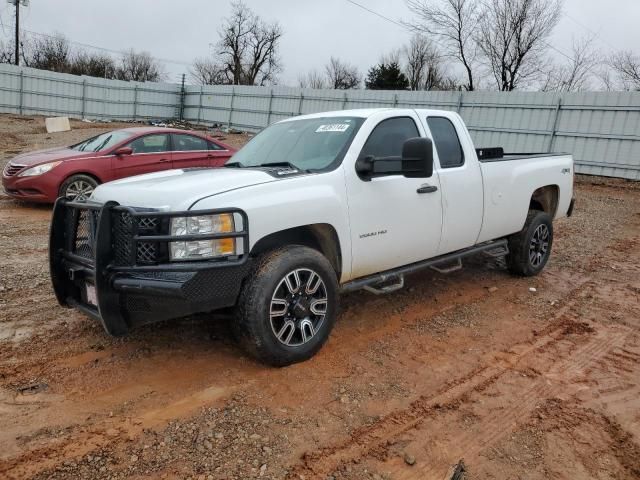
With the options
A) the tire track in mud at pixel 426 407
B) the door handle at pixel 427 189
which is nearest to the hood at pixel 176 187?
the door handle at pixel 427 189

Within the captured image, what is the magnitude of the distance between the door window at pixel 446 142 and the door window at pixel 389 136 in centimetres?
28

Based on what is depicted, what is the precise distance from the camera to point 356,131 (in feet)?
13.5

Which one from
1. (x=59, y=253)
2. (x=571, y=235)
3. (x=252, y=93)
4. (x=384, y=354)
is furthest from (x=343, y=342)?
(x=252, y=93)

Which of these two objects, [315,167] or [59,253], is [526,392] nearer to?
[315,167]

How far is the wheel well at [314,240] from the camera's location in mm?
3615

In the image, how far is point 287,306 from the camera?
3484 mm

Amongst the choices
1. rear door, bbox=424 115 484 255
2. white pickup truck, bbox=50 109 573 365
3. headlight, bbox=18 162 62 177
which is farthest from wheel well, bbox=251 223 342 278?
headlight, bbox=18 162 62 177

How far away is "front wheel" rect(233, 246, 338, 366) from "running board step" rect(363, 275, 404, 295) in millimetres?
516

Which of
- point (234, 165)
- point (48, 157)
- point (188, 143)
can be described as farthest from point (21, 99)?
point (234, 165)

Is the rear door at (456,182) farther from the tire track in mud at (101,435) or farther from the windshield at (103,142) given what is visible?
the windshield at (103,142)

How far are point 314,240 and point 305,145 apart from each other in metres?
0.89

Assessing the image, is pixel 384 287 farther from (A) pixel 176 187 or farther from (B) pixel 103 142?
(B) pixel 103 142

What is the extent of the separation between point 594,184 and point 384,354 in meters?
13.8

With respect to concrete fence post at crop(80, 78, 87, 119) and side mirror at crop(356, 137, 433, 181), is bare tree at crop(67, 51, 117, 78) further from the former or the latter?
side mirror at crop(356, 137, 433, 181)
